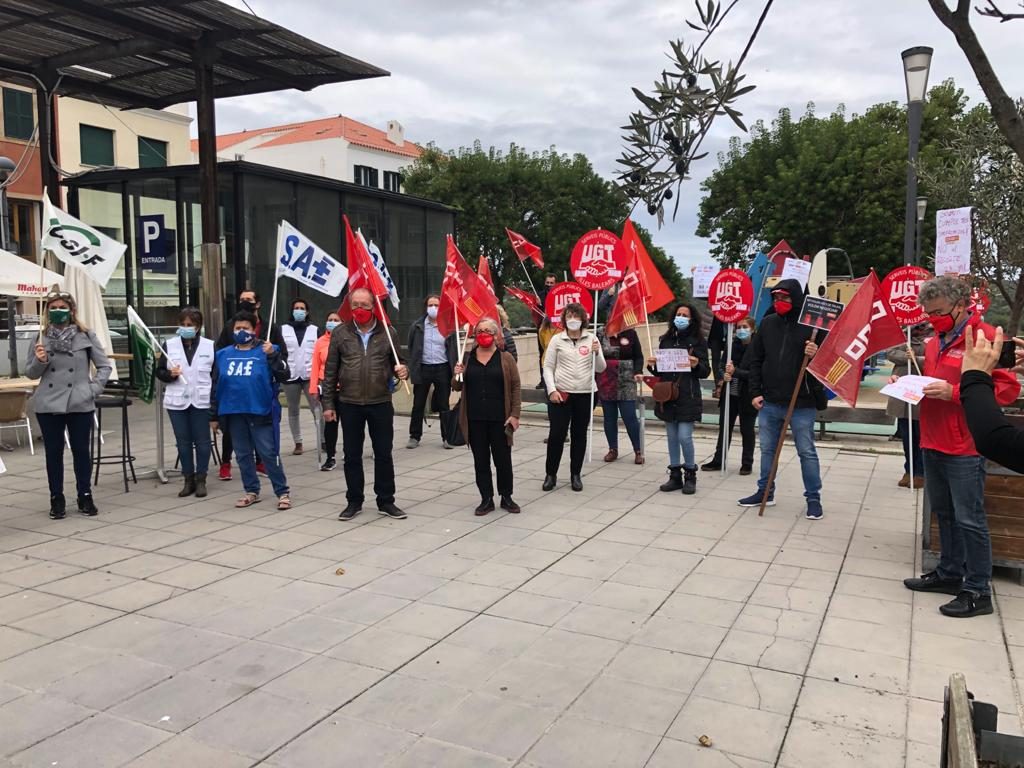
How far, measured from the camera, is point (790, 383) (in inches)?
284

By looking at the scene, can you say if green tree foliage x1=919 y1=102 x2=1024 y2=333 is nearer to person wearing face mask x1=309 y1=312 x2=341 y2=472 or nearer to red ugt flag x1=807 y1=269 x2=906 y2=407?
red ugt flag x1=807 y1=269 x2=906 y2=407

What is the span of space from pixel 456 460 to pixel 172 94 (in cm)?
1008

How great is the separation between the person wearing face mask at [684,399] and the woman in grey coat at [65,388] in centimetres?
518

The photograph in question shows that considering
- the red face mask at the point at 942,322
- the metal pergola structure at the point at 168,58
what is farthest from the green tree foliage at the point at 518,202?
the red face mask at the point at 942,322

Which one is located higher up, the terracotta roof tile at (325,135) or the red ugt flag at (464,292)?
the terracotta roof tile at (325,135)

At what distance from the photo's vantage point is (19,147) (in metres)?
32.4

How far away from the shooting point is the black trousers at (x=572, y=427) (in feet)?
27.3

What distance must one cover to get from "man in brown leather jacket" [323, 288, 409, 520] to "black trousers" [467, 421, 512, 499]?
74cm

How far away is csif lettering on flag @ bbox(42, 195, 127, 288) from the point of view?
8586 millimetres

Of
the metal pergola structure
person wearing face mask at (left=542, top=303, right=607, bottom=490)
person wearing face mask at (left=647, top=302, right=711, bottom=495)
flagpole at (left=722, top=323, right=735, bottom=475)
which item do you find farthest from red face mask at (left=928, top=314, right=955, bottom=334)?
the metal pergola structure

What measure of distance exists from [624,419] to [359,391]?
3808 mm

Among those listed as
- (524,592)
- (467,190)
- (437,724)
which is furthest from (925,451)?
(467,190)

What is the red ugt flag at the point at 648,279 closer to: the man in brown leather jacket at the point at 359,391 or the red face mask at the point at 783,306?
the red face mask at the point at 783,306

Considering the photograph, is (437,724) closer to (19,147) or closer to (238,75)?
(238,75)
